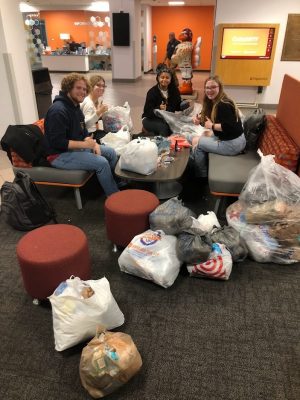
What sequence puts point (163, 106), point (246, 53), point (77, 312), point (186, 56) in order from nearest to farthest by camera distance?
point (77, 312)
point (163, 106)
point (246, 53)
point (186, 56)

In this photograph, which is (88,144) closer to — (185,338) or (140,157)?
(140,157)

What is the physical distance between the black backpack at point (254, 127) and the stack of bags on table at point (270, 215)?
101 centimetres

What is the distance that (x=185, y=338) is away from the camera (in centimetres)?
186

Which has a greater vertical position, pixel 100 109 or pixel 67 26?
pixel 67 26

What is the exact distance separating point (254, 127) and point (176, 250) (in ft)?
6.35

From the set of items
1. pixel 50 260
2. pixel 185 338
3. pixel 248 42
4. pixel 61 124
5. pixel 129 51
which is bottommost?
pixel 185 338

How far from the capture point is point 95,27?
1355cm

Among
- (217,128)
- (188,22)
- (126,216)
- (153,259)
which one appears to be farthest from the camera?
→ (188,22)

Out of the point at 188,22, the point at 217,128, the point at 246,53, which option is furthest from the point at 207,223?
the point at 188,22

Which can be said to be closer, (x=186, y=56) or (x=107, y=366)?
(x=107, y=366)

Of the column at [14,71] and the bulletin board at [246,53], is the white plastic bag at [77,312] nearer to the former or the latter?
the column at [14,71]

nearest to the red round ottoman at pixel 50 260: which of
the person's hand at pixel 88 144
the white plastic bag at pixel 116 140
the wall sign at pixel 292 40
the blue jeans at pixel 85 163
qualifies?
the blue jeans at pixel 85 163

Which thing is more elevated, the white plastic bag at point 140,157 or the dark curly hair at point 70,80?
the dark curly hair at point 70,80

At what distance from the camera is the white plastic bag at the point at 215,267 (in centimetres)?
221
